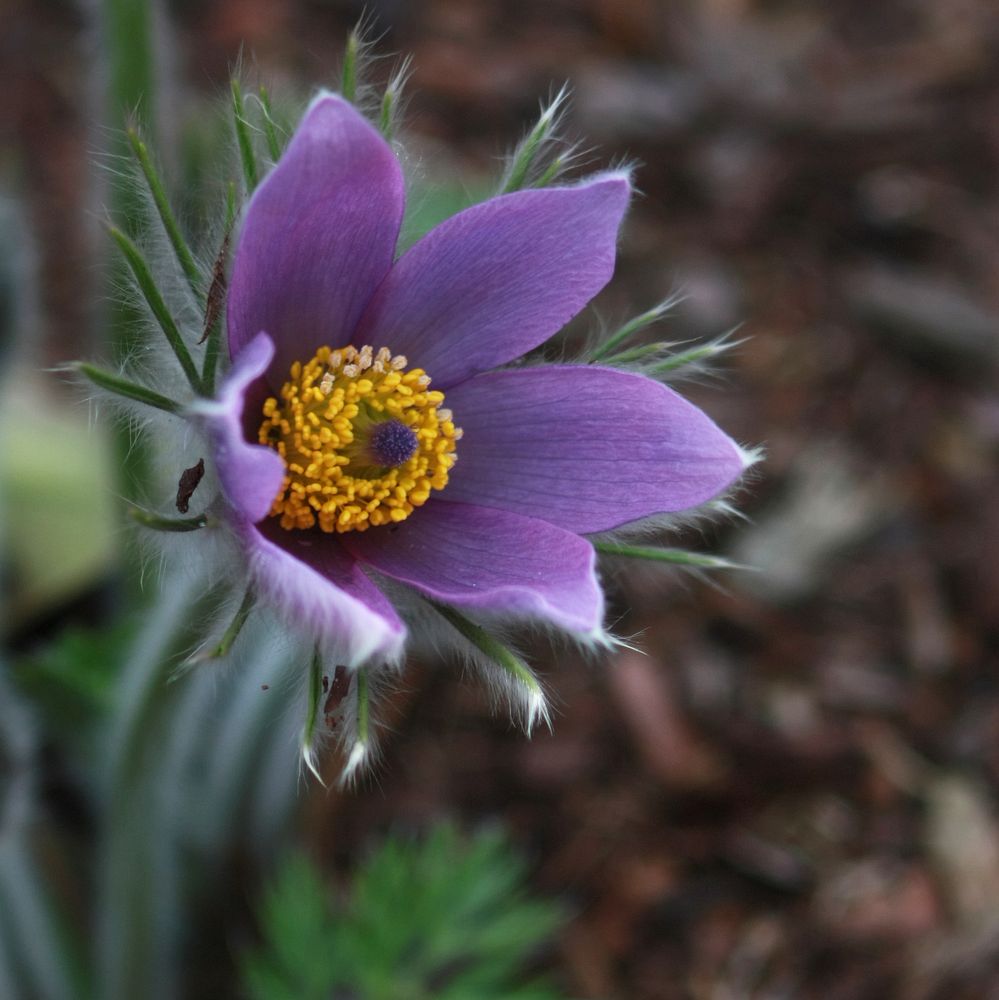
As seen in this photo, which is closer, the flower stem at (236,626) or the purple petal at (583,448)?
the flower stem at (236,626)

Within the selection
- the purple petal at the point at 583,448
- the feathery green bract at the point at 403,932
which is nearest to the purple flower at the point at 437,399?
the purple petal at the point at 583,448

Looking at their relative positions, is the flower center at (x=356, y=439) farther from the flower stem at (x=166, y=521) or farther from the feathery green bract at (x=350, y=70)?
the feathery green bract at (x=350, y=70)

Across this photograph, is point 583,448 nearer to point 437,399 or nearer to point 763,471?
point 437,399

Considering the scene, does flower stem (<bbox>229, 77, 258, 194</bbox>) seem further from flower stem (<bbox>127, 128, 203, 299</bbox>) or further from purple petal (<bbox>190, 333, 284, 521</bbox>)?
purple petal (<bbox>190, 333, 284, 521</bbox>)

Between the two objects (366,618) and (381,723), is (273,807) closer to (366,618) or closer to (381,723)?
(381,723)

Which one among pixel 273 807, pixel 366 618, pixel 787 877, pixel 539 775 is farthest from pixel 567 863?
pixel 366 618
